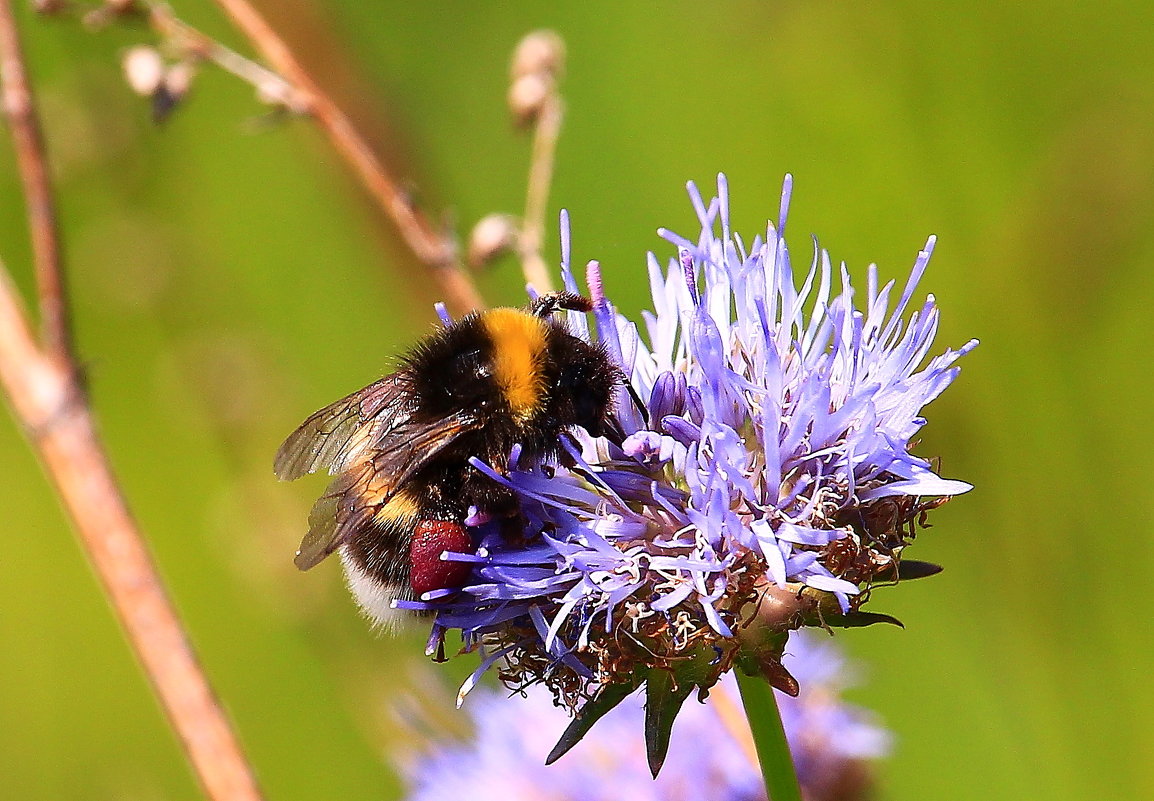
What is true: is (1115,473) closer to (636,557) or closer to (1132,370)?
(1132,370)

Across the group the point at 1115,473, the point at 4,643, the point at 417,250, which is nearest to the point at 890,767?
the point at 1115,473

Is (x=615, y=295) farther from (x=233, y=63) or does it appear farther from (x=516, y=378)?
(x=516, y=378)

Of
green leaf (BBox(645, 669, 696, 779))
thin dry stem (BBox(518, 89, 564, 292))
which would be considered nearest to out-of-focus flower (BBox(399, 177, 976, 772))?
green leaf (BBox(645, 669, 696, 779))

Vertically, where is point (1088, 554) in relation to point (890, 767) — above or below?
above

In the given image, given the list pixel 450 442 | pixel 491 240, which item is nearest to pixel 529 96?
pixel 491 240

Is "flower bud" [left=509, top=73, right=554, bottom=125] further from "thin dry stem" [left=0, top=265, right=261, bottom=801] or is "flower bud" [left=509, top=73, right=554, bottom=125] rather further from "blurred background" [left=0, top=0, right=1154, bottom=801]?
"thin dry stem" [left=0, top=265, right=261, bottom=801]
